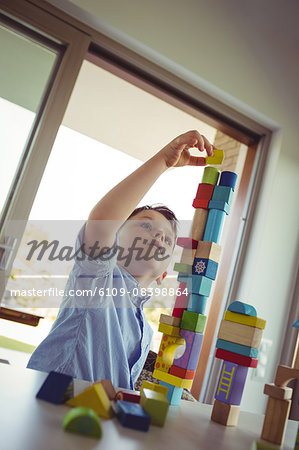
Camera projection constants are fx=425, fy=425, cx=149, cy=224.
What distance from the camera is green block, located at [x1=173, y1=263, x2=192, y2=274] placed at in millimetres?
759

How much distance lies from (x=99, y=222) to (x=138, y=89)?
47.5 inches

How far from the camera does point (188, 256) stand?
0.77m

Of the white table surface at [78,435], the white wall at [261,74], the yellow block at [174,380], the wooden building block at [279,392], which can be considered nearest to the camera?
the white table surface at [78,435]

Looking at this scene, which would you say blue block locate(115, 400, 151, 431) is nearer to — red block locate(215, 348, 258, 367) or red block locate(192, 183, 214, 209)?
red block locate(215, 348, 258, 367)

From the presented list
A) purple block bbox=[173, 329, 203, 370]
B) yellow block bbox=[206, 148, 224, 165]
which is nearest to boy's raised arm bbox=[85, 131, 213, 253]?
yellow block bbox=[206, 148, 224, 165]

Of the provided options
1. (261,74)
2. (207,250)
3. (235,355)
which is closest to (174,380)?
(235,355)

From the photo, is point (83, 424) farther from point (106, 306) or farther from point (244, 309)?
point (106, 306)

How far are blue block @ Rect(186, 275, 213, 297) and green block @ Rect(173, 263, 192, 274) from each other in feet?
0.05

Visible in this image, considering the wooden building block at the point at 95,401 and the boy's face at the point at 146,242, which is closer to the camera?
the wooden building block at the point at 95,401

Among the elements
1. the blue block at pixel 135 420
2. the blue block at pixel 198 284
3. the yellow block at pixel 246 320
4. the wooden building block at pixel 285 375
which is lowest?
the blue block at pixel 135 420

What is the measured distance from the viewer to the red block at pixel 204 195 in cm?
78

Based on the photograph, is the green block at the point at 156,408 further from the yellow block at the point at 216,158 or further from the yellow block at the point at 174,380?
the yellow block at the point at 216,158

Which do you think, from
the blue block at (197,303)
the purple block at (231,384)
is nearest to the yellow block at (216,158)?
the blue block at (197,303)

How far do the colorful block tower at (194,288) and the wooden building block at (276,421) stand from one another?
0.15 m
